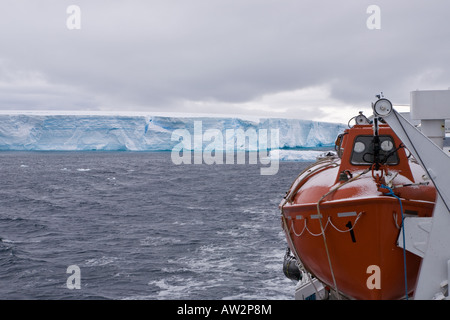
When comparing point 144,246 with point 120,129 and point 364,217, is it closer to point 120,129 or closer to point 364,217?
point 364,217

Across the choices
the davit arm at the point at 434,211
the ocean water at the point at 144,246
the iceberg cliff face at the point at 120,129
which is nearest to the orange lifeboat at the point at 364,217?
the davit arm at the point at 434,211

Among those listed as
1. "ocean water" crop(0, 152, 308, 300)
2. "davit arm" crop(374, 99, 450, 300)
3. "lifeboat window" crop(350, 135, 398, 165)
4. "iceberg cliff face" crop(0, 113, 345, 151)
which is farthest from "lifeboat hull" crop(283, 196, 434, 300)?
"iceberg cliff face" crop(0, 113, 345, 151)

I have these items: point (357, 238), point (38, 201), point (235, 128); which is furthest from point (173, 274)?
point (235, 128)

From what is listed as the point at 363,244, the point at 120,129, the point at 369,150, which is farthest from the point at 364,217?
the point at 120,129

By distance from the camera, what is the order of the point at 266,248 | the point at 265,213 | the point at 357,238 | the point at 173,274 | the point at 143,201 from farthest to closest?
the point at 143,201 < the point at 265,213 < the point at 266,248 < the point at 173,274 < the point at 357,238

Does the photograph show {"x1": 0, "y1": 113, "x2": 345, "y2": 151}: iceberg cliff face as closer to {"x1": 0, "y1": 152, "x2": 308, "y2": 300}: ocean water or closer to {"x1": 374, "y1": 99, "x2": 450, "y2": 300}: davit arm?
{"x1": 0, "y1": 152, "x2": 308, "y2": 300}: ocean water

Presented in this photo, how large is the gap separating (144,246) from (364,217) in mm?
13244

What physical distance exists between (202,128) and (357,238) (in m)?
68.3

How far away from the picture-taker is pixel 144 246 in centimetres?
1678

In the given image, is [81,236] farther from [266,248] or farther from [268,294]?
[268,294]

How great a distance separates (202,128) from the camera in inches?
2857

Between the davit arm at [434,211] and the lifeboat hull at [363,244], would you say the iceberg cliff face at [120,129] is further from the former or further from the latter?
the davit arm at [434,211]

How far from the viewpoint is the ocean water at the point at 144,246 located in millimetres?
12203

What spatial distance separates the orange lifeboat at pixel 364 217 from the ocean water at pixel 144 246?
6.79 metres
